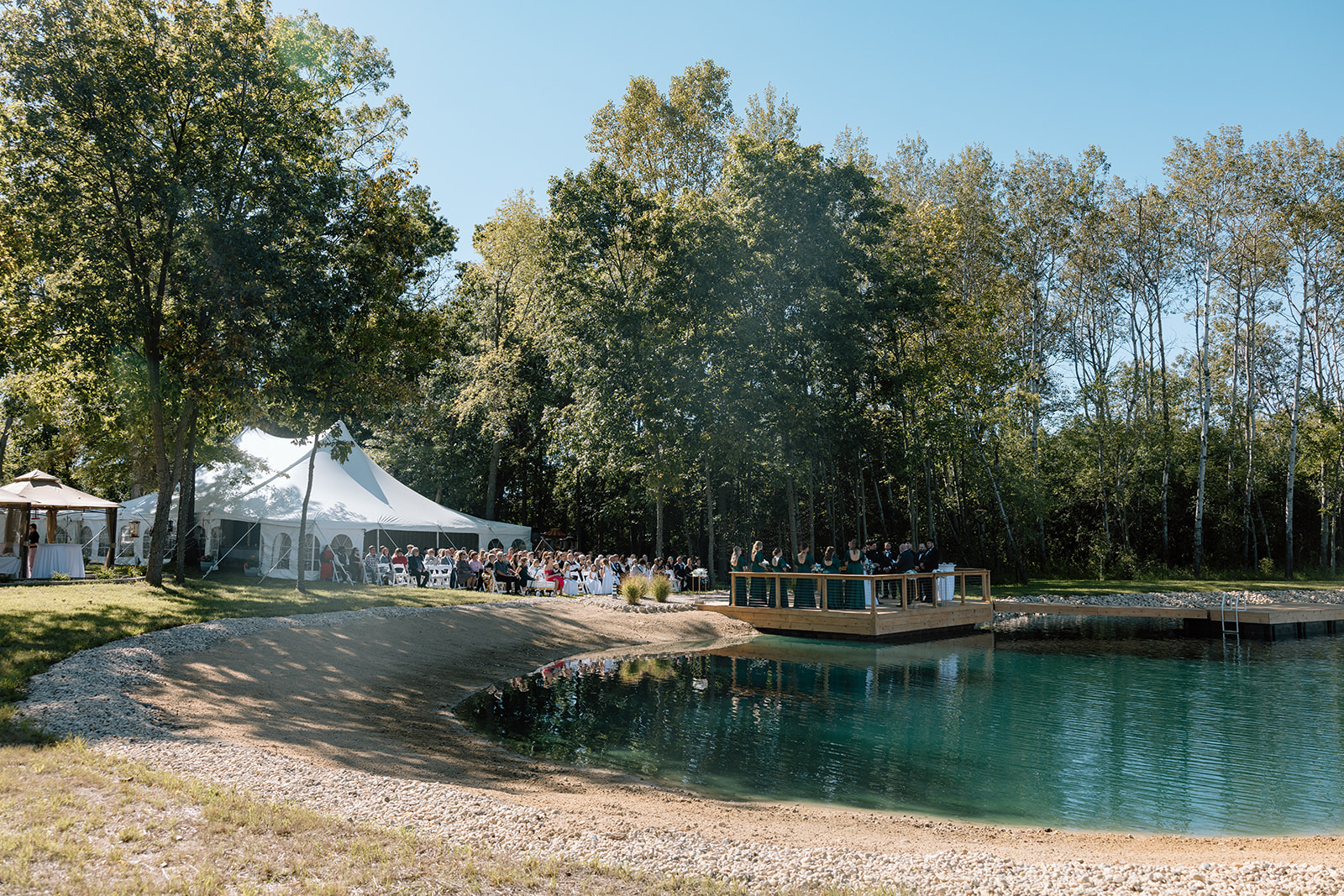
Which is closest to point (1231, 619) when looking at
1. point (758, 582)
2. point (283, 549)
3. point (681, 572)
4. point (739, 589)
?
point (758, 582)

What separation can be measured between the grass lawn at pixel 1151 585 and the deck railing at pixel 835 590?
5912 millimetres

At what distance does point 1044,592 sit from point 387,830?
896 inches

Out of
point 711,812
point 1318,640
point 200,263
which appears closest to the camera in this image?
point 711,812

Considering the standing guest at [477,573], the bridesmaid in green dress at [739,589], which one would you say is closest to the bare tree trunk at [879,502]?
the bridesmaid in green dress at [739,589]

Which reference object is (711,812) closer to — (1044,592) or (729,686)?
(729,686)

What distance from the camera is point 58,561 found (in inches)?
703

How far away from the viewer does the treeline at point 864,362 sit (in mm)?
22078

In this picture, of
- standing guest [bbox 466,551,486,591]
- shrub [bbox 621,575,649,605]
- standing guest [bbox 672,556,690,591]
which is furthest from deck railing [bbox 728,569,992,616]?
standing guest [bbox 466,551,486,591]

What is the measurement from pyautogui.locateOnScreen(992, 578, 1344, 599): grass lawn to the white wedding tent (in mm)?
16219

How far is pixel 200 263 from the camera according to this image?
43.6 feet

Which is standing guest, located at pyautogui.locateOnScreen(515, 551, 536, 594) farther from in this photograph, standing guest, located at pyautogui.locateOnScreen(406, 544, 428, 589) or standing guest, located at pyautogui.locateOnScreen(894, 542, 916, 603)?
standing guest, located at pyautogui.locateOnScreen(894, 542, 916, 603)

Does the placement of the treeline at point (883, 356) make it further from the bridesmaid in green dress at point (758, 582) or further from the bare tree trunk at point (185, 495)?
the bare tree trunk at point (185, 495)

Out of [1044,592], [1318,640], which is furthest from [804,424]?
[1318,640]

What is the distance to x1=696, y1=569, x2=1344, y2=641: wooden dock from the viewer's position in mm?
17234
